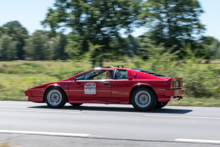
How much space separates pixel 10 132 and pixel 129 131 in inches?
94.2

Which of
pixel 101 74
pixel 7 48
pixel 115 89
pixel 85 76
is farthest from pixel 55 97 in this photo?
pixel 7 48

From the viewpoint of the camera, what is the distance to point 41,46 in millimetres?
105000

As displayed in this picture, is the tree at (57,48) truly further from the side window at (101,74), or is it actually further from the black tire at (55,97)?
the side window at (101,74)

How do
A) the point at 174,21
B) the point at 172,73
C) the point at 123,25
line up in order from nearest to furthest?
the point at 172,73, the point at 174,21, the point at 123,25

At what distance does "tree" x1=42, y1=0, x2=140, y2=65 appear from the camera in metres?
32.5

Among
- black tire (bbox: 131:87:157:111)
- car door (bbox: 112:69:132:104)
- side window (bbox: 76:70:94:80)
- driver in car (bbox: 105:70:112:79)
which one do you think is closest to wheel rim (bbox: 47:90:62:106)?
side window (bbox: 76:70:94:80)

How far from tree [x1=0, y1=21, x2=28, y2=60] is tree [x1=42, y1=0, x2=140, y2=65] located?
8649 centimetres

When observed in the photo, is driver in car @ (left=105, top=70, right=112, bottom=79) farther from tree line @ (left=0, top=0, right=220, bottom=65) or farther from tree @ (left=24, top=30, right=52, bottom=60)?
tree @ (left=24, top=30, right=52, bottom=60)

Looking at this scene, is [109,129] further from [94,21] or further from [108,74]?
[94,21]

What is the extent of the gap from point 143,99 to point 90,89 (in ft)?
5.70

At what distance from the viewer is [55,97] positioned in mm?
10719

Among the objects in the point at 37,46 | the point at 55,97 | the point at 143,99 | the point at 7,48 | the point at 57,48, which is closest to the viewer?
the point at 143,99

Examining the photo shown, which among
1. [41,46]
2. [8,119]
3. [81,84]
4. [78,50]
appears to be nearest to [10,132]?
[8,119]

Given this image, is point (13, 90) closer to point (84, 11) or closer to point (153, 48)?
point (153, 48)
